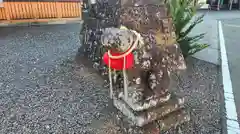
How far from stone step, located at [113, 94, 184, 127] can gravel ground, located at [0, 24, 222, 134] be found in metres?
0.12

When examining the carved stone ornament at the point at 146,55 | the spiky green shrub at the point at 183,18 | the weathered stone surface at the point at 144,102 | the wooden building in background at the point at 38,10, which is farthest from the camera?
the wooden building in background at the point at 38,10

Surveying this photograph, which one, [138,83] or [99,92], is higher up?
[138,83]

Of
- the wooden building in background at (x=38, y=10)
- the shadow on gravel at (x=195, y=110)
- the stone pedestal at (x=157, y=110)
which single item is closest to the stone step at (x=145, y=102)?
the stone pedestal at (x=157, y=110)

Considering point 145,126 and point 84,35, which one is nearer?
point 145,126

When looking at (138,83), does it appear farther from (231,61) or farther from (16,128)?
(231,61)

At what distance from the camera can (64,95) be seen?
2.11 metres

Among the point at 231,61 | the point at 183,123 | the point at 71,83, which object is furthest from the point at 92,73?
the point at 231,61

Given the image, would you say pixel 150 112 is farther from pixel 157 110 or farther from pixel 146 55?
pixel 146 55

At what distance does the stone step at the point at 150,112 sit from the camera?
4.94 feet

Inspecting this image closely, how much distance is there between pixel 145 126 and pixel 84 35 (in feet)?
5.48

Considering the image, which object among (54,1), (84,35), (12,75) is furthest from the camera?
(54,1)

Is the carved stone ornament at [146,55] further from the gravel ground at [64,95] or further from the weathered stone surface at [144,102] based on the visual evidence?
the gravel ground at [64,95]

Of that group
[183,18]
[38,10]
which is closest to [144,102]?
[183,18]

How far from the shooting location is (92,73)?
260cm
